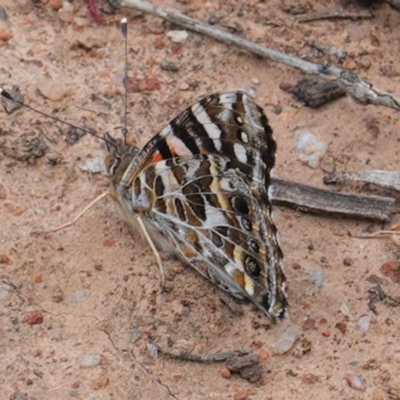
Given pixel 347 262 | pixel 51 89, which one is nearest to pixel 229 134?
pixel 347 262

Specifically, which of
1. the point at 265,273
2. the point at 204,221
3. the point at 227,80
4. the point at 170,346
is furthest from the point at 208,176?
the point at 227,80

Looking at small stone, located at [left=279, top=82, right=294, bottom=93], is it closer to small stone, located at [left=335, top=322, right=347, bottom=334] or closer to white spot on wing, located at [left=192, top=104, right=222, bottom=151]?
white spot on wing, located at [left=192, top=104, right=222, bottom=151]

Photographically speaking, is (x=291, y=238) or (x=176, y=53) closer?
(x=291, y=238)

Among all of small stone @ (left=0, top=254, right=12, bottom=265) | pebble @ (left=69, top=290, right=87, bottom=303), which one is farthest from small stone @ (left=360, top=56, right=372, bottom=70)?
small stone @ (left=0, top=254, right=12, bottom=265)

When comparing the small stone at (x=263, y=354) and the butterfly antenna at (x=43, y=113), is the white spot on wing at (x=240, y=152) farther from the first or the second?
the small stone at (x=263, y=354)

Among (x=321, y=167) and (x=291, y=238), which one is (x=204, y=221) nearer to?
(x=291, y=238)

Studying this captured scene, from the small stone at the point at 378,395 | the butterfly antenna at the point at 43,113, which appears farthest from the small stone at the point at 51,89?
the small stone at the point at 378,395
